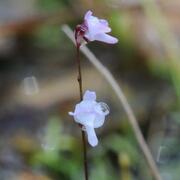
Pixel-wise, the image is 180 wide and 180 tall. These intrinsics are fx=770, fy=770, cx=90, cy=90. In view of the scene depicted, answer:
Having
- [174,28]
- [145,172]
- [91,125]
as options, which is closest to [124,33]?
[174,28]

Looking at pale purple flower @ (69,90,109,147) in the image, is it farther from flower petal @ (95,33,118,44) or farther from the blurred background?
the blurred background

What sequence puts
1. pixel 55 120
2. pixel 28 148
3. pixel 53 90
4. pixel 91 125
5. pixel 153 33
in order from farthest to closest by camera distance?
pixel 153 33, pixel 53 90, pixel 55 120, pixel 28 148, pixel 91 125

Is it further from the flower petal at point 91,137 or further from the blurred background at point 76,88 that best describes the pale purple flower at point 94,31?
the blurred background at point 76,88

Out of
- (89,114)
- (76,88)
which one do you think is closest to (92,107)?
(89,114)

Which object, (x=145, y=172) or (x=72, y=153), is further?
(x=72, y=153)

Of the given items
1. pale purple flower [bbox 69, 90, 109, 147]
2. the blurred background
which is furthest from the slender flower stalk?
the blurred background

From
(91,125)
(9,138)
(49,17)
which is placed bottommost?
(9,138)

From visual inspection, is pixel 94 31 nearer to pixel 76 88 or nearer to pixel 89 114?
pixel 89 114

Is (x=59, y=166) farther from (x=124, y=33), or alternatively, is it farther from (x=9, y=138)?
(x=124, y=33)

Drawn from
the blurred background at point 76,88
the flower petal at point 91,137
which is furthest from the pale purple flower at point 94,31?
the blurred background at point 76,88
